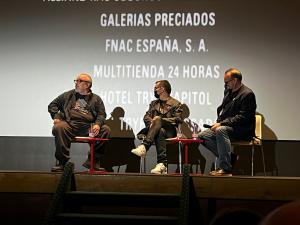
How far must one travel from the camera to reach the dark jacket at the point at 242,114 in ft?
13.6

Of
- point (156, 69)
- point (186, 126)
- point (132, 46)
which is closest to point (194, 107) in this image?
point (186, 126)

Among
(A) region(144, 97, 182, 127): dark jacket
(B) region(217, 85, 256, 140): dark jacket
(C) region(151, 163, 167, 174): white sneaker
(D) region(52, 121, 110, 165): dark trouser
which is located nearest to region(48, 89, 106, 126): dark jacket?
(D) region(52, 121, 110, 165): dark trouser

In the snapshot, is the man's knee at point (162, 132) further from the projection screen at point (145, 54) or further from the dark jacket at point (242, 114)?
the projection screen at point (145, 54)

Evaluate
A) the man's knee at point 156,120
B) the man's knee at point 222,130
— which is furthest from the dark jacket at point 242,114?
the man's knee at point 156,120

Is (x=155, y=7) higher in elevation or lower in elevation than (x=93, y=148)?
higher

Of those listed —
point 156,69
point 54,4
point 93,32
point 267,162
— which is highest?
point 54,4

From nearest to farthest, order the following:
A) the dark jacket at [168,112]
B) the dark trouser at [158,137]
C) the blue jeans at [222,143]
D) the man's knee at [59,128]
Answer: the blue jeans at [222,143], the man's knee at [59,128], the dark trouser at [158,137], the dark jacket at [168,112]

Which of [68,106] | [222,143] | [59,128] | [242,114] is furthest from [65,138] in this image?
[242,114]

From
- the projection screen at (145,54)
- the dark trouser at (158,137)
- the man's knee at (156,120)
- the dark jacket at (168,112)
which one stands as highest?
the projection screen at (145,54)

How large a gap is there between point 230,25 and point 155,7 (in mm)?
942

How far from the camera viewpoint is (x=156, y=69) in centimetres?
527

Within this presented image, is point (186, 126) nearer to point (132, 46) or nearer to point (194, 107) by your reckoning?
point (194, 107)

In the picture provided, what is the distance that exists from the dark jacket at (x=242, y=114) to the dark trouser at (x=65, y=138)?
1.23 meters

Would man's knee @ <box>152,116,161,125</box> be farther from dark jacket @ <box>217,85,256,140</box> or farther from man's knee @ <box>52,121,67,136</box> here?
man's knee @ <box>52,121,67,136</box>
